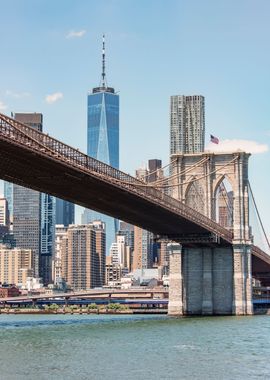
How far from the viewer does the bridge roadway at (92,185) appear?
4988 cm

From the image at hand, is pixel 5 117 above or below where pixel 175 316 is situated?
above

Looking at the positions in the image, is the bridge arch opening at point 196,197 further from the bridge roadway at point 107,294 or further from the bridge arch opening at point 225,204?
the bridge roadway at point 107,294

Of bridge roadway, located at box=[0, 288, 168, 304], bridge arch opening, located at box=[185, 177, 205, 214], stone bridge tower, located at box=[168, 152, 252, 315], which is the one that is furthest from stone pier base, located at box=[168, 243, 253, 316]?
bridge roadway, located at box=[0, 288, 168, 304]

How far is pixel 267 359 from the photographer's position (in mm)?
38969

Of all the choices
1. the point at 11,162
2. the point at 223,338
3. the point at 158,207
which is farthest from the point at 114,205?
the point at 223,338

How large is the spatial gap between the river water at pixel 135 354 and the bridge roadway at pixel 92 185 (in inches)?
360

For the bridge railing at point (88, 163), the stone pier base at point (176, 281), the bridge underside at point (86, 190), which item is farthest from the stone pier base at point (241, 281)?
the stone pier base at point (176, 281)

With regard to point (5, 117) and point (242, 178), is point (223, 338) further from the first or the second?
point (242, 178)

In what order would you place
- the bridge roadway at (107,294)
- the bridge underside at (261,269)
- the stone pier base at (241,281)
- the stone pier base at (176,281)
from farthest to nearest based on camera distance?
1. the bridge roadway at (107,294)
2. the bridge underside at (261,269)
3. the stone pier base at (176,281)
4. the stone pier base at (241,281)

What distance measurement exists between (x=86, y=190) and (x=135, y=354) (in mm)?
24448

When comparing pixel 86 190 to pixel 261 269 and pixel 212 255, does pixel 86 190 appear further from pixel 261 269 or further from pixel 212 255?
pixel 261 269

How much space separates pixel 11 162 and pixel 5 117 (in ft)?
23.4

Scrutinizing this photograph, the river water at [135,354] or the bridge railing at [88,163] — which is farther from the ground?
the bridge railing at [88,163]

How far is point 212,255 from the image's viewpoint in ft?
271
